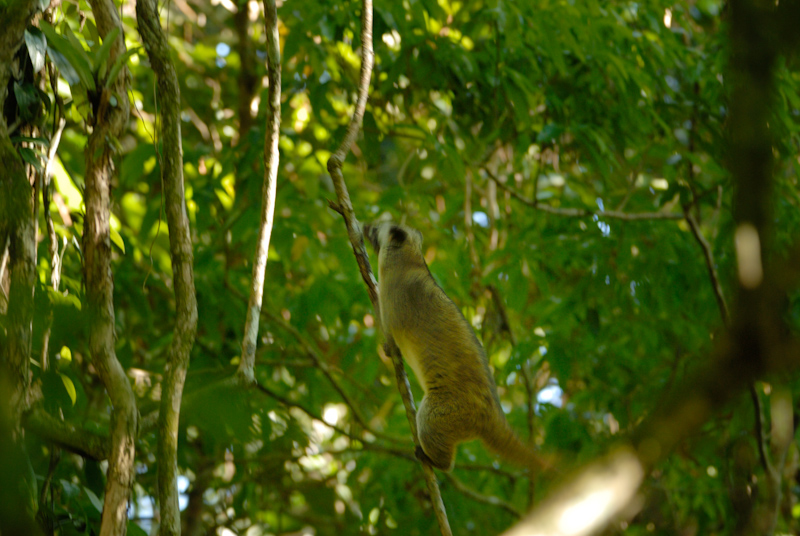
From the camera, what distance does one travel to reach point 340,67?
544cm

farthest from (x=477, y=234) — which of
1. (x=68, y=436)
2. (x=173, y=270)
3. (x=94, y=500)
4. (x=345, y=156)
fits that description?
(x=68, y=436)

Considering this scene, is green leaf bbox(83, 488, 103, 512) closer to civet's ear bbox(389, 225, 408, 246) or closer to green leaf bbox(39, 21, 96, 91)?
green leaf bbox(39, 21, 96, 91)

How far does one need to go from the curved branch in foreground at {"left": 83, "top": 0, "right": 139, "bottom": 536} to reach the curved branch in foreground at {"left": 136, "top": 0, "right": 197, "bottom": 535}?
6.7 inches

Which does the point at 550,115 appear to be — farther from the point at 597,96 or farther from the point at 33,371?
the point at 33,371

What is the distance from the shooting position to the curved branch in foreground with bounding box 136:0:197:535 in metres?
2.59

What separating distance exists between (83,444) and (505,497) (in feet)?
15.4

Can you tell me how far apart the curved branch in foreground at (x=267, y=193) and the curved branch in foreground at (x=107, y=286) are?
523mm

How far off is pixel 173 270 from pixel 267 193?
0.57m

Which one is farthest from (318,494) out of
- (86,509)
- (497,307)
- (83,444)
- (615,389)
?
(83,444)

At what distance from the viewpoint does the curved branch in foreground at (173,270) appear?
2588 millimetres

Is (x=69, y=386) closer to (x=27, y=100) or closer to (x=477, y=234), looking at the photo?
(x=27, y=100)

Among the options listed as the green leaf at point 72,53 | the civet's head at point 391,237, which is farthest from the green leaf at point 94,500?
the civet's head at point 391,237

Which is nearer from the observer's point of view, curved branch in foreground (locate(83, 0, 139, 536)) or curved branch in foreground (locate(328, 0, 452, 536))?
curved branch in foreground (locate(83, 0, 139, 536))

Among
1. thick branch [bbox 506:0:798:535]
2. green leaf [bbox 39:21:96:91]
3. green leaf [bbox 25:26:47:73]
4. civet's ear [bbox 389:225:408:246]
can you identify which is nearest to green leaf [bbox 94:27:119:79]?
green leaf [bbox 39:21:96:91]
